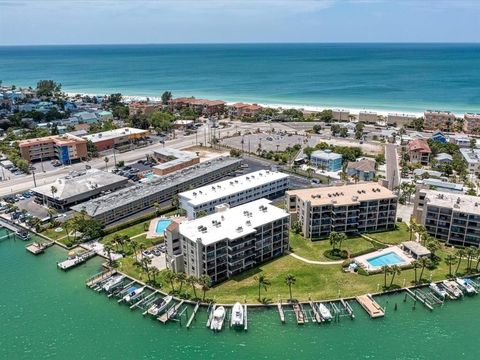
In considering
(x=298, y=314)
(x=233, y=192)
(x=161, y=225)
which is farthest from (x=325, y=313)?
(x=161, y=225)

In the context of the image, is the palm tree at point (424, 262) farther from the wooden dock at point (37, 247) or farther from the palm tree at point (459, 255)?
the wooden dock at point (37, 247)

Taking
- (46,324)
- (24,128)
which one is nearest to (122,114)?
(24,128)

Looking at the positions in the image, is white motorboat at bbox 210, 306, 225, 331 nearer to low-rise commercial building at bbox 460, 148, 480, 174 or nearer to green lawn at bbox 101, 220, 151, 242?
green lawn at bbox 101, 220, 151, 242

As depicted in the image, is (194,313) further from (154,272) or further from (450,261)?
(450,261)

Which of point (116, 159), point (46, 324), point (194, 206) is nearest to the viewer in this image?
point (46, 324)

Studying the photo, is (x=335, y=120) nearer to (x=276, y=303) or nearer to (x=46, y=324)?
(x=276, y=303)

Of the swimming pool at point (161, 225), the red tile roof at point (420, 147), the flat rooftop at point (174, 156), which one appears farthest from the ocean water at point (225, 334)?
the red tile roof at point (420, 147)
